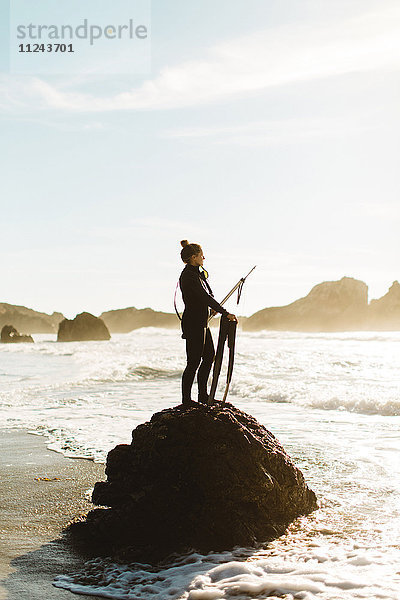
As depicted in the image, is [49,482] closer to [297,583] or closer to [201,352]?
[201,352]

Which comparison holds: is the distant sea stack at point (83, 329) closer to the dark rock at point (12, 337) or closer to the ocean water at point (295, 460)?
the dark rock at point (12, 337)

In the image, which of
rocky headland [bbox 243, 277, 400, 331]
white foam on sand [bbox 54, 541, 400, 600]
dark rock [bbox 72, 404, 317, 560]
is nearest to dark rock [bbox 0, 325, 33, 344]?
rocky headland [bbox 243, 277, 400, 331]

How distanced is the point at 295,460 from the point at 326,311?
116 m

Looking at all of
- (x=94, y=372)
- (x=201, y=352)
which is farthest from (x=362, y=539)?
(x=94, y=372)

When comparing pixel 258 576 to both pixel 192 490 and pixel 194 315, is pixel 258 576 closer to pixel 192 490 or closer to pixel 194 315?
pixel 192 490

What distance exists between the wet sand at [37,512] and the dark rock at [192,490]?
0.36 m

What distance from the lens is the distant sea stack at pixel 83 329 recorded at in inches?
2938

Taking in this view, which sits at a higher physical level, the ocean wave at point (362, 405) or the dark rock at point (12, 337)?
the dark rock at point (12, 337)

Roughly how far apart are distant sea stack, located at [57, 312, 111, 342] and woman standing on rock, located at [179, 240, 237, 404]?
6964 centimetres

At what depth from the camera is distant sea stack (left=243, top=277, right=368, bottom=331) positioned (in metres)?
117

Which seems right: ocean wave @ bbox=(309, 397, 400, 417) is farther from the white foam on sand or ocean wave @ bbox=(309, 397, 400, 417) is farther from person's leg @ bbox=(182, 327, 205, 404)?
the white foam on sand

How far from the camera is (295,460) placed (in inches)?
307

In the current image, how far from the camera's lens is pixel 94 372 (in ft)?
75.5

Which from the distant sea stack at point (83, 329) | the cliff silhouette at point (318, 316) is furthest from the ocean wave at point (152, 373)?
the cliff silhouette at point (318, 316)
